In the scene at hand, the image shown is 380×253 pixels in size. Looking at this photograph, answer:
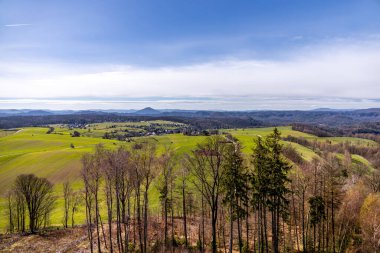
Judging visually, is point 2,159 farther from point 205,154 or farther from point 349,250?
point 349,250

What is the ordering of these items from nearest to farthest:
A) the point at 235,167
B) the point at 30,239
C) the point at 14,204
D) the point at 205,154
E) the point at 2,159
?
the point at 205,154, the point at 235,167, the point at 30,239, the point at 14,204, the point at 2,159

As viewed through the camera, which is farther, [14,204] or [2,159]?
[2,159]

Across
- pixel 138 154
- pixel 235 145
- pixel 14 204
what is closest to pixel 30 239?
pixel 14 204

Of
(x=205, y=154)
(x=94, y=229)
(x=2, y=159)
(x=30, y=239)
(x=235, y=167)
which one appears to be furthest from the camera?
(x=2, y=159)

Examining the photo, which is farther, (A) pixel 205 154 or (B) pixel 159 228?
(B) pixel 159 228

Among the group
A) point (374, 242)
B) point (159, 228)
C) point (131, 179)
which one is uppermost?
point (131, 179)

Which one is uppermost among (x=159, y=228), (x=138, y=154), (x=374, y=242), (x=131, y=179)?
(x=138, y=154)

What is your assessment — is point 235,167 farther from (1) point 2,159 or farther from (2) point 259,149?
(1) point 2,159

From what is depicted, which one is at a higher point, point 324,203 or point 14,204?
point 324,203

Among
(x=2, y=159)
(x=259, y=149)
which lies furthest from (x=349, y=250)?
(x=2, y=159)
